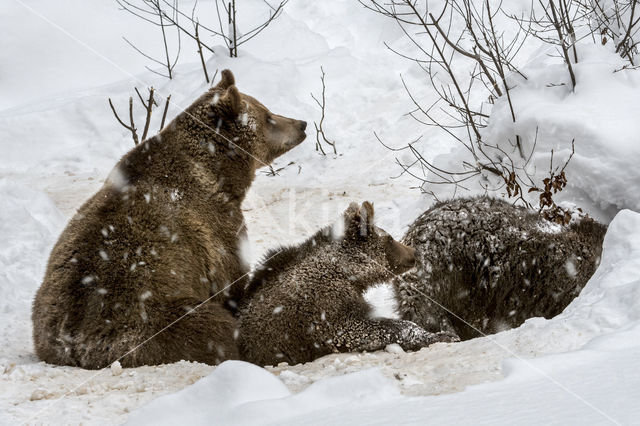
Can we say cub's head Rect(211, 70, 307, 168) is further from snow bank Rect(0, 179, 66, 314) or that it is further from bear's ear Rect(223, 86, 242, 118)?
snow bank Rect(0, 179, 66, 314)

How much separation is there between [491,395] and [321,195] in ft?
21.8

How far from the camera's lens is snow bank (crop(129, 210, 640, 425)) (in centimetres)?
224

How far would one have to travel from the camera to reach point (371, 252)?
5.48 metres

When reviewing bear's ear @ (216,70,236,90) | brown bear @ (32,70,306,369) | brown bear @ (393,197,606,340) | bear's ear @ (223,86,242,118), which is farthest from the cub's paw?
bear's ear @ (216,70,236,90)

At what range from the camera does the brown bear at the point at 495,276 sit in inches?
210

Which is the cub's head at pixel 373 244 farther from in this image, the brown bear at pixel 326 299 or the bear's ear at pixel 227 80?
the bear's ear at pixel 227 80

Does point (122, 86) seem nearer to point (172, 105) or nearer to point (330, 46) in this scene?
point (172, 105)

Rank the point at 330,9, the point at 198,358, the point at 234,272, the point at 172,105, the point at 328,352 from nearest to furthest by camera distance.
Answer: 1. the point at 198,358
2. the point at 328,352
3. the point at 234,272
4. the point at 172,105
5. the point at 330,9

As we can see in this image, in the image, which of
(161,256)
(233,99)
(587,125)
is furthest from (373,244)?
(587,125)

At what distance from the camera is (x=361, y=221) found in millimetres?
5461

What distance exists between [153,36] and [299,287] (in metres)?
12.1

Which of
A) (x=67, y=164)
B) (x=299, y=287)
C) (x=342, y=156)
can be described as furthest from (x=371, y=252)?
(x=67, y=164)

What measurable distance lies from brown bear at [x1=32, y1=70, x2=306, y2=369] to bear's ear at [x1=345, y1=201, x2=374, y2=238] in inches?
36.9

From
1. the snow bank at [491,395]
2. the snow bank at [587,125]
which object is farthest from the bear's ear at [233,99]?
the snow bank at [587,125]
